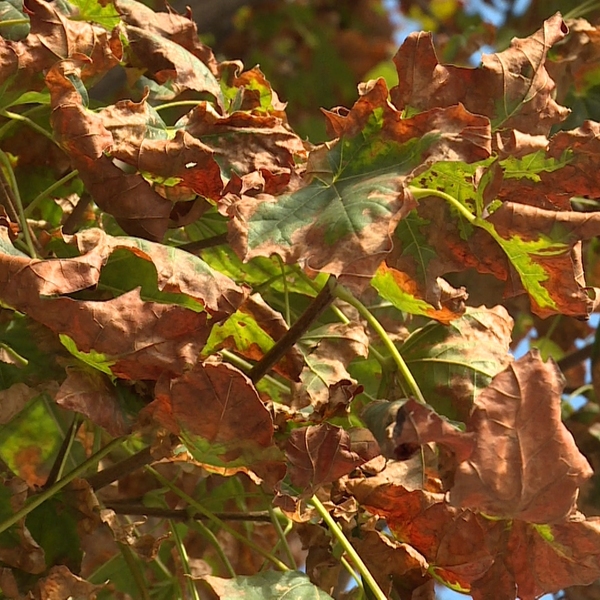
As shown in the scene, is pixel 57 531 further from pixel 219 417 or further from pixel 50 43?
pixel 50 43

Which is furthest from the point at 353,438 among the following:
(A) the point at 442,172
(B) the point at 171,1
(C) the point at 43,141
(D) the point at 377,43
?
(D) the point at 377,43

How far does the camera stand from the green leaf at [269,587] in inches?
21.9

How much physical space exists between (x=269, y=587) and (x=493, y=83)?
1.05 ft

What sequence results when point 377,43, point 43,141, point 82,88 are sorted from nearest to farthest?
point 82,88
point 43,141
point 377,43

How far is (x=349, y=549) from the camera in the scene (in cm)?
59

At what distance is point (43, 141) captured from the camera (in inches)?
30.2

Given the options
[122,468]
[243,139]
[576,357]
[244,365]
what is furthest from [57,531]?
[576,357]

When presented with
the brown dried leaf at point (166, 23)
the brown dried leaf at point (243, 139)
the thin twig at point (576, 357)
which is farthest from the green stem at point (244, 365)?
the thin twig at point (576, 357)

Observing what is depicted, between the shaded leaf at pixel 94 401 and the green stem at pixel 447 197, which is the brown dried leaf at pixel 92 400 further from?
the green stem at pixel 447 197

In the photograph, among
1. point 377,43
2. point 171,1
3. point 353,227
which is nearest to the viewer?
point 353,227

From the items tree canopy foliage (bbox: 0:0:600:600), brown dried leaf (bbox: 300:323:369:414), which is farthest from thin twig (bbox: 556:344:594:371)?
brown dried leaf (bbox: 300:323:369:414)

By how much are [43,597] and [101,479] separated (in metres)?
0.10

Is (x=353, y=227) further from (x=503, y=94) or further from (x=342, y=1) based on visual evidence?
(x=342, y=1)

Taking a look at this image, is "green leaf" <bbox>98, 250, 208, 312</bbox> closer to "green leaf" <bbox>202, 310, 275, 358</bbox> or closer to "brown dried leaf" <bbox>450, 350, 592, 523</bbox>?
"green leaf" <bbox>202, 310, 275, 358</bbox>
